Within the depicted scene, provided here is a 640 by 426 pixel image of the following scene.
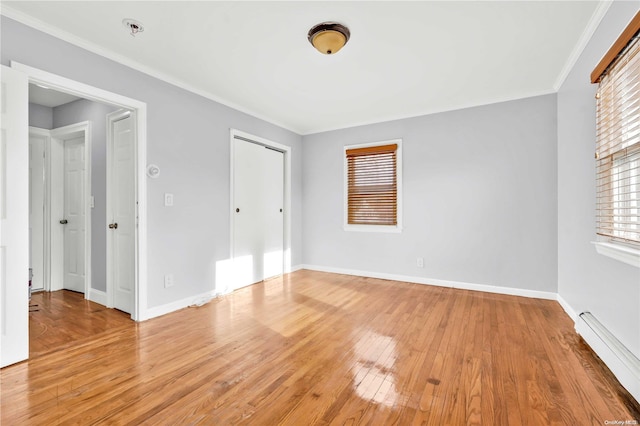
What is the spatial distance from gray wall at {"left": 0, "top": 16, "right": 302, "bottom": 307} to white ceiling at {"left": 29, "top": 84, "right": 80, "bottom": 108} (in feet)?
4.65

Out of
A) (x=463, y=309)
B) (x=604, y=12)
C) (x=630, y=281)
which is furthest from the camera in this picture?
(x=463, y=309)

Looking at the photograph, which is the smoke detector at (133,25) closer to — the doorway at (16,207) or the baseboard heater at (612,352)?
the doorway at (16,207)

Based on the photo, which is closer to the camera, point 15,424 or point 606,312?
point 15,424

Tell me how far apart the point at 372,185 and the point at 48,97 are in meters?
4.47

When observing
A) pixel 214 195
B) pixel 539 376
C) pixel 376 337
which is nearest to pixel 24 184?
Result: pixel 214 195

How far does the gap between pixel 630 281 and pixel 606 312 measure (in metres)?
0.49

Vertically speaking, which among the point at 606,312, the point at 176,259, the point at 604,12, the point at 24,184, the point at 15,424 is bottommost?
the point at 15,424

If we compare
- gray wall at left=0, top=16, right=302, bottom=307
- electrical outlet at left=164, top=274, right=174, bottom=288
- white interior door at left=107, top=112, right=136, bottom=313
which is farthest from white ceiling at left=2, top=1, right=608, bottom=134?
electrical outlet at left=164, top=274, right=174, bottom=288

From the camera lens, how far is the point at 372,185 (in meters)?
4.71

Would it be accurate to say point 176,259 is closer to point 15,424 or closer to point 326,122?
point 15,424

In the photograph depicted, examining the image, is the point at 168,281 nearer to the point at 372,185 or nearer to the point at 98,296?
the point at 98,296

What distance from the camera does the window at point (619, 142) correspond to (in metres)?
1.73

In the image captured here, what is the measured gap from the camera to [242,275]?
4148 mm

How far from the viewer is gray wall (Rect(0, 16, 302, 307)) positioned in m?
2.53
